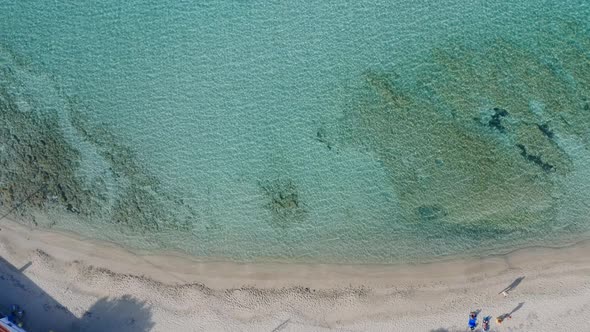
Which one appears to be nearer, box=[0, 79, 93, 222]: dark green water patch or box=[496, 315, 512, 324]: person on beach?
box=[496, 315, 512, 324]: person on beach

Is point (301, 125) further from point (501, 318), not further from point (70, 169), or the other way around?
point (501, 318)

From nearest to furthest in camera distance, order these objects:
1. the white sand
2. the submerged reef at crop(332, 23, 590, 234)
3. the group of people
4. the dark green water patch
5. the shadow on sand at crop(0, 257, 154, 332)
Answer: the group of people
the white sand
the shadow on sand at crop(0, 257, 154, 332)
the submerged reef at crop(332, 23, 590, 234)
the dark green water patch

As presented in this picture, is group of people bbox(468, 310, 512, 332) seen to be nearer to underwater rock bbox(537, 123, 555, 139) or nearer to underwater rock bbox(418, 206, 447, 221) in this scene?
underwater rock bbox(418, 206, 447, 221)

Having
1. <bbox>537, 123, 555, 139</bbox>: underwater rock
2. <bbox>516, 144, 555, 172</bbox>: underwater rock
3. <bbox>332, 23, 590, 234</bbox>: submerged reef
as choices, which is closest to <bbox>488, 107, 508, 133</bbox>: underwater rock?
<bbox>332, 23, 590, 234</bbox>: submerged reef

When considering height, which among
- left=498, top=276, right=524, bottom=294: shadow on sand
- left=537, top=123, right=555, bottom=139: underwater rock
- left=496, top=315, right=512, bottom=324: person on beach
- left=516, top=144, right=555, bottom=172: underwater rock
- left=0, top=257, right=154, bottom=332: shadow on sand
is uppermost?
left=537, top=123, right=555, bottom=139: underwater rock

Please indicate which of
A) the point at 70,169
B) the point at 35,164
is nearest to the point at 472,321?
the point at 70,169

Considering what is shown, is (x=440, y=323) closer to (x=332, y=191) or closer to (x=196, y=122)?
(x=332, y=191)
